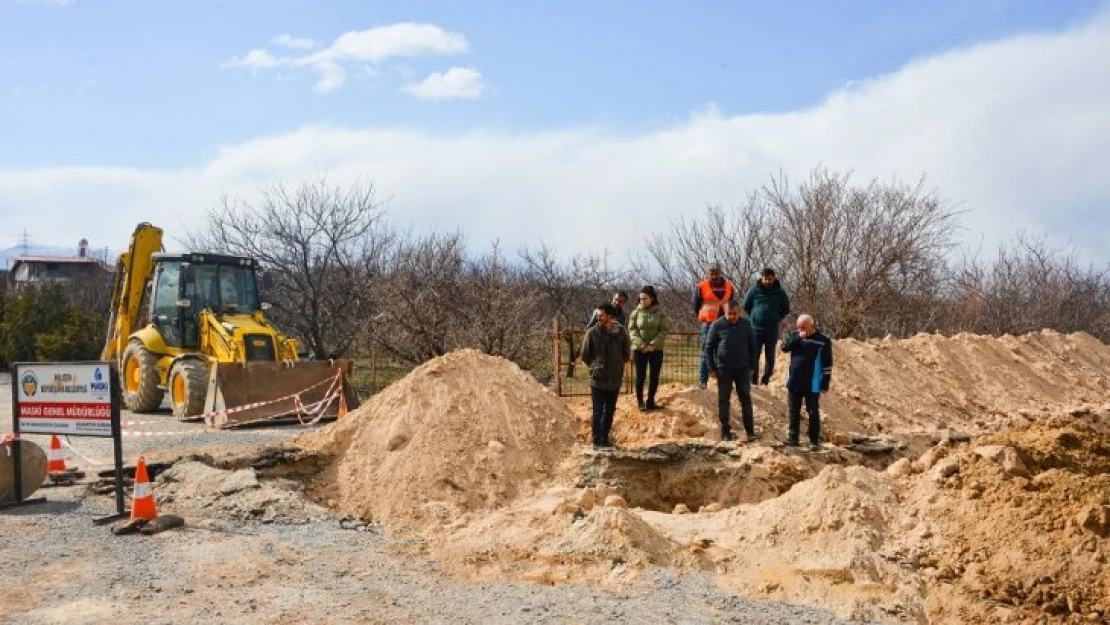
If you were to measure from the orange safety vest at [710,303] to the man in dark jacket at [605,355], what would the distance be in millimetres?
1612

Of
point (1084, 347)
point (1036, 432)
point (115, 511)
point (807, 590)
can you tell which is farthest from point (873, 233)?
point (115, 511)

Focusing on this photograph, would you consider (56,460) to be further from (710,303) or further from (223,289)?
(710,303)

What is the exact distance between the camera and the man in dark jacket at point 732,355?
966cm

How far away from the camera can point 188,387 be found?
46.4 feet

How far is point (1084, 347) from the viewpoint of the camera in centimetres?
1928

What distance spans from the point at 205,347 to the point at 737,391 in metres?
9.58

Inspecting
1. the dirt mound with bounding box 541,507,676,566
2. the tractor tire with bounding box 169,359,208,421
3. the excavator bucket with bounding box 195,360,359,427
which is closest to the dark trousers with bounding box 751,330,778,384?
the dirt mound with bounding box 541,507,676,566

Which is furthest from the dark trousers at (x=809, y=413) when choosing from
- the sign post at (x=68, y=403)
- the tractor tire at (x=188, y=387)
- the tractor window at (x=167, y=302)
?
the tractor window at (x=167, y=302)

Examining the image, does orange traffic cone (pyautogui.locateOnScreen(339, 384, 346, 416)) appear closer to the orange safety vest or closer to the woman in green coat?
the woman in green coat

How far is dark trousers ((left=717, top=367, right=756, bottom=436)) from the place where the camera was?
980 centimetres

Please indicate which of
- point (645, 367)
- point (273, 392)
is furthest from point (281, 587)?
point (273, 392)

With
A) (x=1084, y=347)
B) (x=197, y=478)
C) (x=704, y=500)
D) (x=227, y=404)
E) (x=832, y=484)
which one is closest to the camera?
(x=832, y=484)

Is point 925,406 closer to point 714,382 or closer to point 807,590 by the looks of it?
point 714,382

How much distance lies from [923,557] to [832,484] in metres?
0.93
